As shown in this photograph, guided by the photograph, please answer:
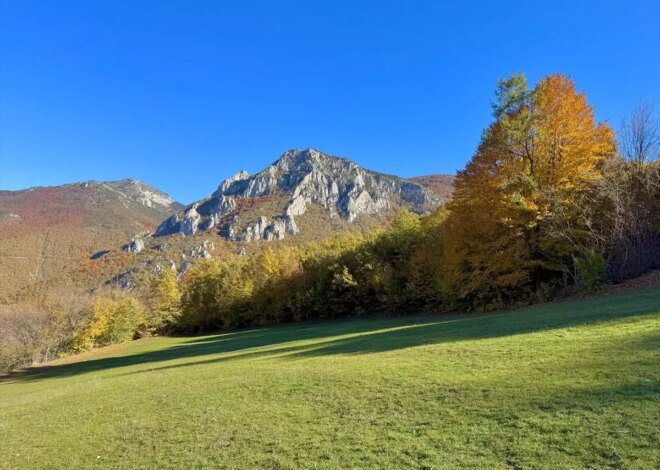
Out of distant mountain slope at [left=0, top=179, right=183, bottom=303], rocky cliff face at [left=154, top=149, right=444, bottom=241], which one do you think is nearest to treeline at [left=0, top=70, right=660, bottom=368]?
distant mountain slope at [left=0, top=179, right=183, bottom=303]

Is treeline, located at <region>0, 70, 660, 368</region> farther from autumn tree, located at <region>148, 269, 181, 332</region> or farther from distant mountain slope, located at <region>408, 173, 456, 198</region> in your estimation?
distant mountain slope, located at <region>408, 173, 456, 198</region>

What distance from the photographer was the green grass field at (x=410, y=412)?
18.7ft

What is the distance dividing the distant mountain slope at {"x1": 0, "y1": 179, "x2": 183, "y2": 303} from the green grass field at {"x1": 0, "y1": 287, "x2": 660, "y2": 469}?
87.8m

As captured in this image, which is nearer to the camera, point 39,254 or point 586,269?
point 586,269

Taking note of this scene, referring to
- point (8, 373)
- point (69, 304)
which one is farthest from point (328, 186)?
point (8, 373)

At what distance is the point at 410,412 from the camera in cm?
766

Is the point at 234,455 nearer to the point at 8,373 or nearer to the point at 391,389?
the point at 391,389

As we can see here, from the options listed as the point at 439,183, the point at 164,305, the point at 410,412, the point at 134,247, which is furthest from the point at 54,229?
the point at 410,412

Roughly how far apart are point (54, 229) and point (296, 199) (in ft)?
297

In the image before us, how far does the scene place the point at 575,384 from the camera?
737cm

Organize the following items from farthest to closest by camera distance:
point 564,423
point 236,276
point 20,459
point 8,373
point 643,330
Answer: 1. point 236,276
2. point 8,373
3. point 643,330
4. point 20,459
5. point 564,423

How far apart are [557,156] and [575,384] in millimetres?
22848

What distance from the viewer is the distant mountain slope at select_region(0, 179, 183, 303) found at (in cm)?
10681

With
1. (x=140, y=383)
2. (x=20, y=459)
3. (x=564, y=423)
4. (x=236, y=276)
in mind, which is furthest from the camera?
(x=236, y=276)
